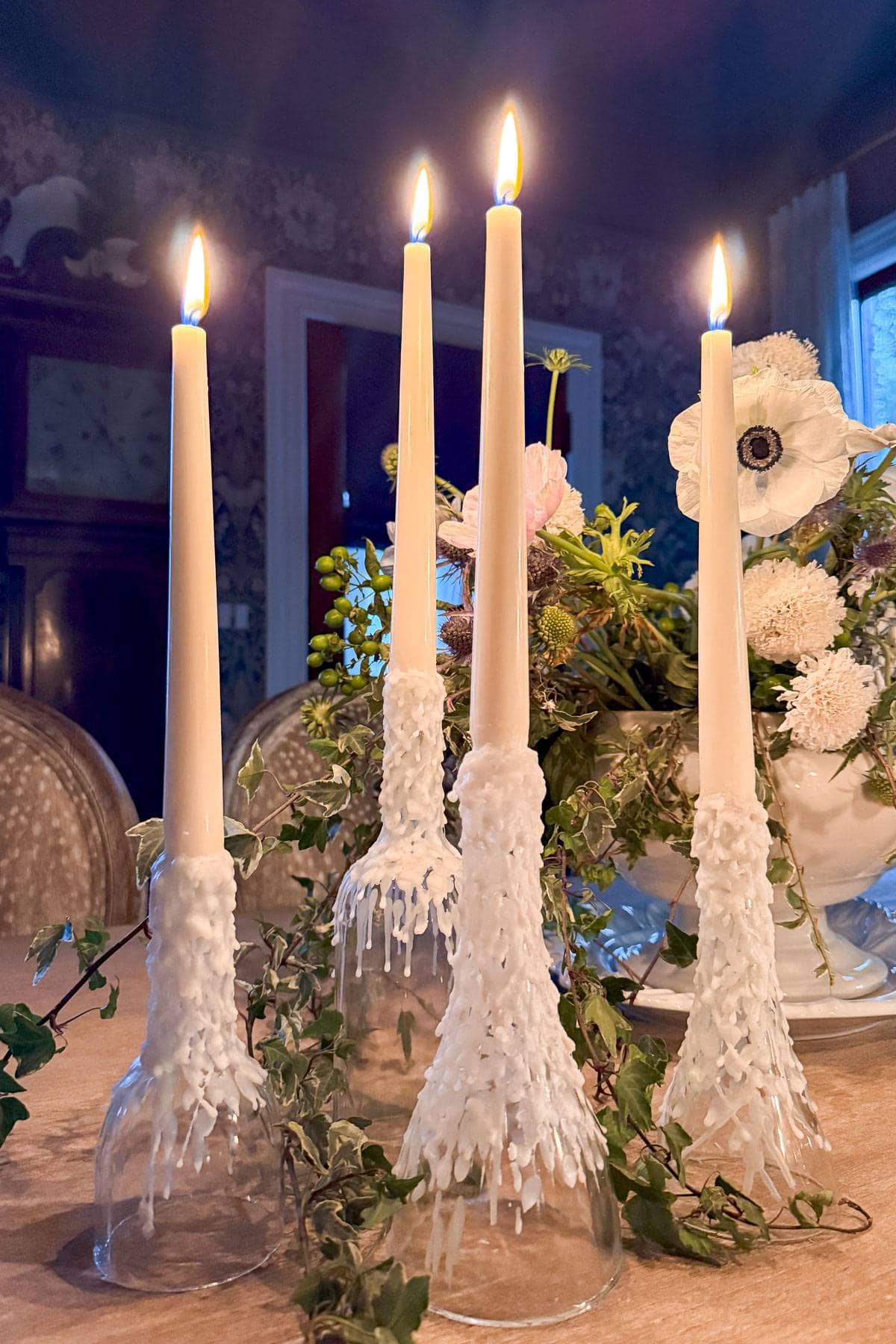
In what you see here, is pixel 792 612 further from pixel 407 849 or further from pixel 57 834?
pixel 57 834

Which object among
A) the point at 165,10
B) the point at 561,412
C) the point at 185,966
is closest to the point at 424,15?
the point at 165,10

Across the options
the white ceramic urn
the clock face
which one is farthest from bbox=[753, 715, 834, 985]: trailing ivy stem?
the clock face

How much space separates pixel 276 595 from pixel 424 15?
75.2 inches

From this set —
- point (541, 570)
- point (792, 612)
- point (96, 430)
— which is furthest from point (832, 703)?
point (96, 430)

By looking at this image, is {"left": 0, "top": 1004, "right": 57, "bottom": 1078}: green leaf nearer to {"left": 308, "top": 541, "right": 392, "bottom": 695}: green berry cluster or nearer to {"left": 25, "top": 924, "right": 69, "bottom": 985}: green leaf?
{"left": 25, "top": 924, "right": 69, "bottom": 985}: green leaf

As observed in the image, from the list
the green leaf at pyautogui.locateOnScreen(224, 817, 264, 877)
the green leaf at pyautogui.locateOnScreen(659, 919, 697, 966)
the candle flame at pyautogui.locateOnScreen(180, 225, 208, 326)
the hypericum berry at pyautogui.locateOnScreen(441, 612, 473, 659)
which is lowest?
the green leaf at pyautogui.locateOnScreen(659, 919, 697, 966)

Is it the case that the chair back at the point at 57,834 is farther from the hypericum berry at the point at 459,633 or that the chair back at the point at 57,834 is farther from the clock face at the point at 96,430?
the clock face at the point at 96,430

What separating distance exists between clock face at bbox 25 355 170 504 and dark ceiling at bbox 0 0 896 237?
0.95 m

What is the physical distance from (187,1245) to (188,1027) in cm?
7

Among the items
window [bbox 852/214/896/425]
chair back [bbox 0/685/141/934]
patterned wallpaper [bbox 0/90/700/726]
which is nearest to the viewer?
chair back [bbox 0/685/141/934]

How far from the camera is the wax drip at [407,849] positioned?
1.26 feet

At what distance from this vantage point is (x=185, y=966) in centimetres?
31

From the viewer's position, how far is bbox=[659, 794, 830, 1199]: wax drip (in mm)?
344

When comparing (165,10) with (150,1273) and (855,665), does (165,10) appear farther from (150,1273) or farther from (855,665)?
(150,1273)
